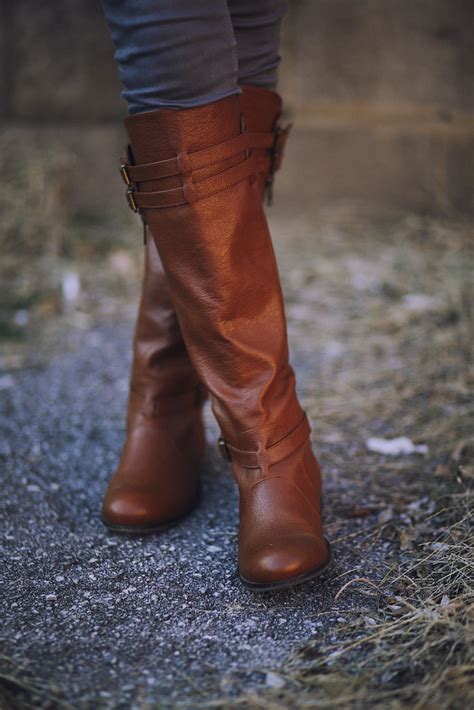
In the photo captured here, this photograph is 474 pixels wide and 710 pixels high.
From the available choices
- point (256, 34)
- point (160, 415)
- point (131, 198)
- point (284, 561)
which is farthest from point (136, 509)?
point (256, 34)

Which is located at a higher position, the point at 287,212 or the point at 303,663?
the point at 303,663

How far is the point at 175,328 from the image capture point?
1.16 meters

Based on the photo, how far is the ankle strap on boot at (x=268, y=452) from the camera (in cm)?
99

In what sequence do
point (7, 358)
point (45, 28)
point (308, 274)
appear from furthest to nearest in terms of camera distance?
point (45, 28) < point (308, 274) < point (7, 358)

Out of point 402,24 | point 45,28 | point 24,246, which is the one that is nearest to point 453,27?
point 402,24

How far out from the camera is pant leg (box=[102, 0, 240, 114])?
858 millimetres

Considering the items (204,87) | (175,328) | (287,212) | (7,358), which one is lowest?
(287,212)

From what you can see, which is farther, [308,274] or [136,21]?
[308,274]

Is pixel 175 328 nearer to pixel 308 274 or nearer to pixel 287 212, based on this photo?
pixel 308 274

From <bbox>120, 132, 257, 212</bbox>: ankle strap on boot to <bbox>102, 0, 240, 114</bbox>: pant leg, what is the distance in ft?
0.20

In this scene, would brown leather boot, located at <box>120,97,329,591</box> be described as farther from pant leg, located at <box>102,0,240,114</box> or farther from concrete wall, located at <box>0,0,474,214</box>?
concrete wall, located at <box>0,0,474,214</box>

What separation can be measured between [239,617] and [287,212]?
7.80 ft

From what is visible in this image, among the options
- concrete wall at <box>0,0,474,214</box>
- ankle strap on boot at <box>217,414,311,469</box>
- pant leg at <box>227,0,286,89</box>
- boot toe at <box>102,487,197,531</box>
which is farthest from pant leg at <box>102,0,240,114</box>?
concrete wall at <box>0,0,474,214</box>

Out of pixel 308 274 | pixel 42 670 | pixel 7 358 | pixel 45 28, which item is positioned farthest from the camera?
pixel 45 28
